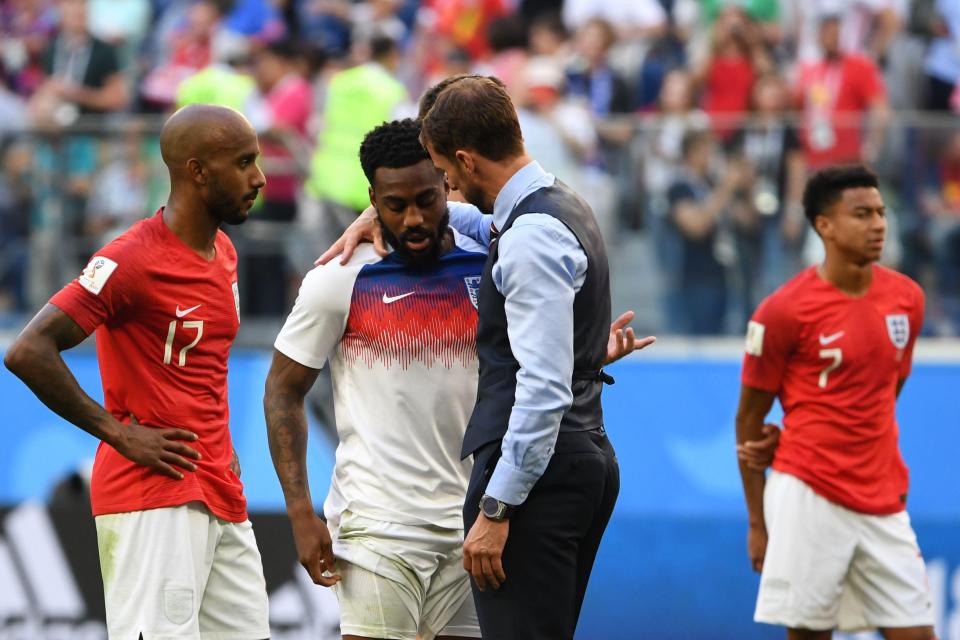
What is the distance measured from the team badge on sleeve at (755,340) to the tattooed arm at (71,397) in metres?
2.69

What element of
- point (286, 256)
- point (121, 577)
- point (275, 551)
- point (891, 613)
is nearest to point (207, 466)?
point (121, 577)

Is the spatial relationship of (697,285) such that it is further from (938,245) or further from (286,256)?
(286,256)

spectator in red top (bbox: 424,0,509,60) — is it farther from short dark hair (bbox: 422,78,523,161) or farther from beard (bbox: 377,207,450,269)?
short dark hair (bbox: 422,78,523,161)

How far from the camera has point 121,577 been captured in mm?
4852

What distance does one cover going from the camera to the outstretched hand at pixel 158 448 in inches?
187

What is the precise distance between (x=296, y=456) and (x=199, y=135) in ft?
3.66

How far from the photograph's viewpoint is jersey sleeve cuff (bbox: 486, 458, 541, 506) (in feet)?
13.9

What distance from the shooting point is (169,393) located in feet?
16.0

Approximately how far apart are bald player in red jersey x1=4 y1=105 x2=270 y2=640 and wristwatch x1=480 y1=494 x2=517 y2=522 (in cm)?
109

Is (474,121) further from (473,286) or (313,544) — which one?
(313,544)

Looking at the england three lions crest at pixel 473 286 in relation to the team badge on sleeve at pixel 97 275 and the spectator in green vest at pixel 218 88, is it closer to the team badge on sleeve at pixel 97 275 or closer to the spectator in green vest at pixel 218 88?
the team badge on sleeve at pixel 97 275

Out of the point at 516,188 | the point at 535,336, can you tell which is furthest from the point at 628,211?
the point at 535,336

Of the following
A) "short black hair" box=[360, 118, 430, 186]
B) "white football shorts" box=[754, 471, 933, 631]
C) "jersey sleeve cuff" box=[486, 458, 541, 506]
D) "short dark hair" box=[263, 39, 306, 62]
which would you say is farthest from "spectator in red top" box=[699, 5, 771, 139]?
"jersey sleeve cuff" box=[486, 458, 541, 506]

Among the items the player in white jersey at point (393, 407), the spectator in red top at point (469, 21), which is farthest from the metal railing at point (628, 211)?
the player in white jersey at point (393, 407)
